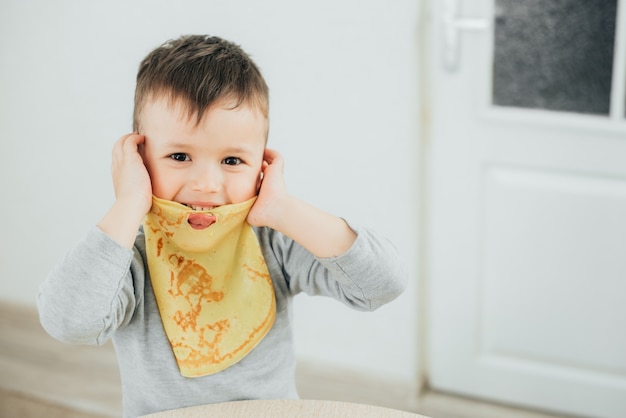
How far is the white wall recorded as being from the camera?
2.22 metres

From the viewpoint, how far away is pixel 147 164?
1161 millimetres

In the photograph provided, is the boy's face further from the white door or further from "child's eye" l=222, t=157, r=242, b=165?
the white door

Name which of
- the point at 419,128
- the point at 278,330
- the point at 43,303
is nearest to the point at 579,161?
the point at 419,128

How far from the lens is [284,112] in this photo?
2.35 meters

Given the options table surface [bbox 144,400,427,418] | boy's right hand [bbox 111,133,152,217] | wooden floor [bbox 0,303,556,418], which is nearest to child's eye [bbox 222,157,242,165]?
boy's right hand [bbox 111,133,152,217]

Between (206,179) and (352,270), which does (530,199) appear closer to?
(352,270)

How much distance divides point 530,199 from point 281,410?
1.23 m

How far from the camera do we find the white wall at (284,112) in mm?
2225

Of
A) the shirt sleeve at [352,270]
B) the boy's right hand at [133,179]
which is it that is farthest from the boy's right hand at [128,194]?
the shirt sleeve at [352,270]

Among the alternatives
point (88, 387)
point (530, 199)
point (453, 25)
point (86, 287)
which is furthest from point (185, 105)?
point (88, 387)

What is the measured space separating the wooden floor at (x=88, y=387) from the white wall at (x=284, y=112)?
5 cm

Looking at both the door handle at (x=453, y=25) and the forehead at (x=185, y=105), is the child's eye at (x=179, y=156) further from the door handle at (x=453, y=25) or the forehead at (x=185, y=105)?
the door handle at (x=453, y=25)

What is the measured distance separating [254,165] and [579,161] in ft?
4.05

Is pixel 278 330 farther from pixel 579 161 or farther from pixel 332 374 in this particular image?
pixel 332 374
